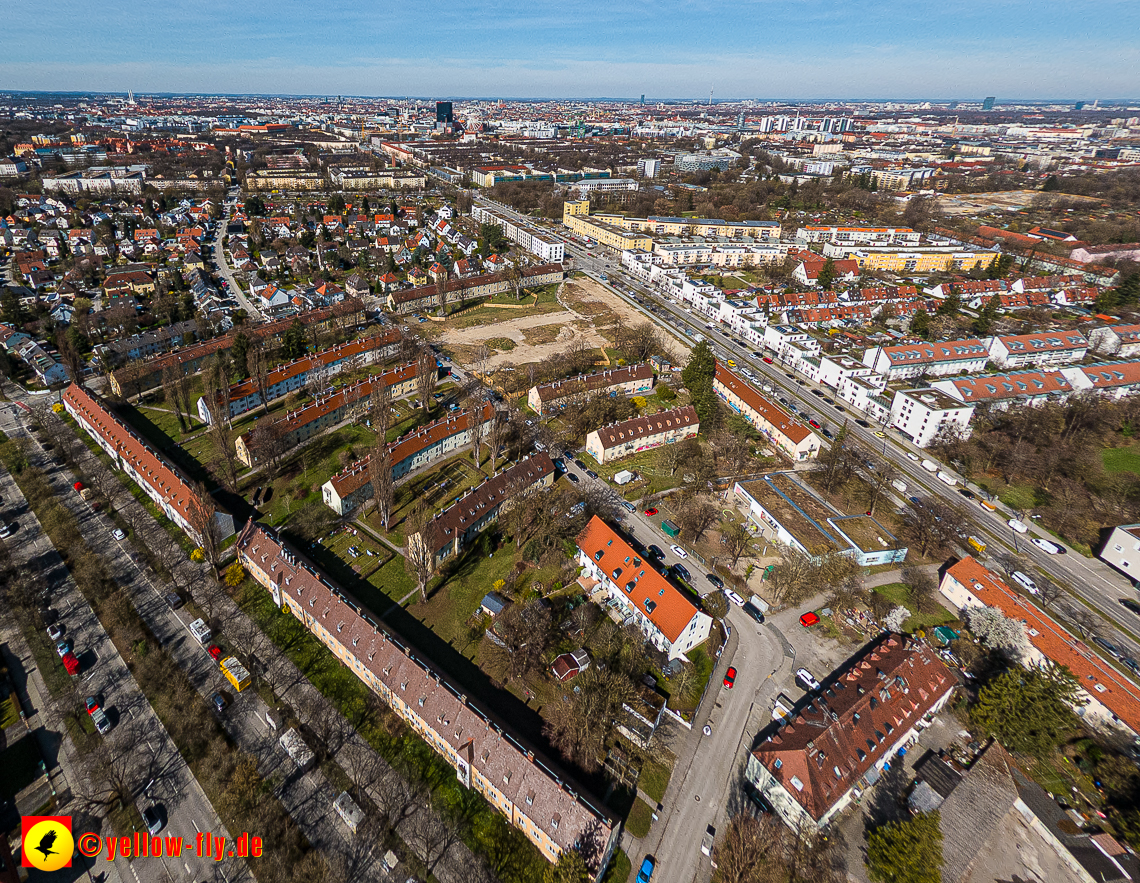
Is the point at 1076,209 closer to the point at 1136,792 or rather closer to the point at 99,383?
the point at 1136,792

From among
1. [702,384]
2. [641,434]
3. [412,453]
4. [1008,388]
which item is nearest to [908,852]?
[641,434]

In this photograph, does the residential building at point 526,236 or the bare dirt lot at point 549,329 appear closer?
the bare dirt lot at point 549,329

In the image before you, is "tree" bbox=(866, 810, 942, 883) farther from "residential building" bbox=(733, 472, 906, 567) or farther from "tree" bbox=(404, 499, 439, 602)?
"tree" bbox=(404, 499, 439, 602)

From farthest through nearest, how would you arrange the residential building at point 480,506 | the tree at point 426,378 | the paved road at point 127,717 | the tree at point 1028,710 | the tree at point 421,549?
the tree at point 426,378 → the residential building at point 480,506 → the tree at point 421,549 → the tree at point 1028,710 → the paved road at point 127,717

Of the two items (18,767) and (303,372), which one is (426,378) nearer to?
(303,372)

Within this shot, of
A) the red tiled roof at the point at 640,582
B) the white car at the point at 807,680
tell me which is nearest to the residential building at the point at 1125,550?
the white car at the point at 807,680

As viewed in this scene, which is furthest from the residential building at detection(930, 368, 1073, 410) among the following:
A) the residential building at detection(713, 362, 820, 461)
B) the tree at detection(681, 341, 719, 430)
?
the tree at detection(681, 341, 719, 430)

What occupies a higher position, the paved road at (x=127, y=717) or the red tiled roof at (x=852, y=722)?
the red tiled roof at (x=852, y=722)

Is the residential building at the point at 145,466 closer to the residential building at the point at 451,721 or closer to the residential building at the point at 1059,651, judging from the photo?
the residential building at the point at 451,721
